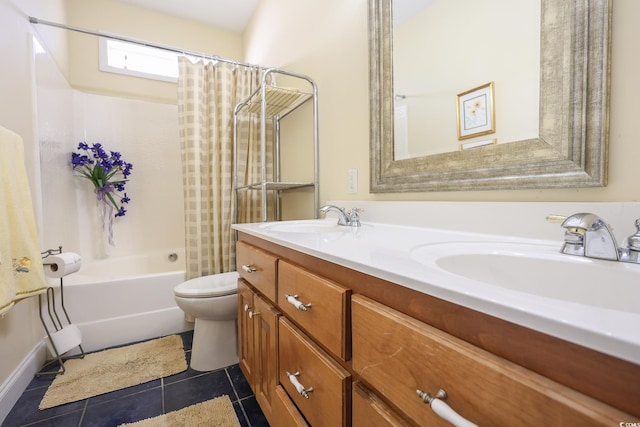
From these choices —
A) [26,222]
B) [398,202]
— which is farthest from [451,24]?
[26,222]

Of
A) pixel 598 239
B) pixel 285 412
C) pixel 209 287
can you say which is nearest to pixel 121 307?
pixel 209 287

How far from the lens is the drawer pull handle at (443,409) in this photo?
35 centimetres

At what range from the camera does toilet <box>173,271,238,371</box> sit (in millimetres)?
1479

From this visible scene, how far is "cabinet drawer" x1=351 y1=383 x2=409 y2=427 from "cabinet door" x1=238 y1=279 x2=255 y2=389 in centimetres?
68

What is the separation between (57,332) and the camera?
1600 millimetres

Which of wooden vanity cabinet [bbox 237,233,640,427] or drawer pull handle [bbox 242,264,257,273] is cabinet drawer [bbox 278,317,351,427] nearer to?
wooden vanity cabinet [bbox 237,233,640,427]

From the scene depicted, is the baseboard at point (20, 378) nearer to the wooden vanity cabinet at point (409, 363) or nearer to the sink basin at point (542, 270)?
the wooden vanity cabinet at point (409, 363)

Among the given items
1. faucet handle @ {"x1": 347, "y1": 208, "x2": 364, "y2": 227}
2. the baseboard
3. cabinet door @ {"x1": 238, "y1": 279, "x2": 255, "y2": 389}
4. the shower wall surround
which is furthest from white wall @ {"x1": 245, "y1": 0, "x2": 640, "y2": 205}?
the baseboard

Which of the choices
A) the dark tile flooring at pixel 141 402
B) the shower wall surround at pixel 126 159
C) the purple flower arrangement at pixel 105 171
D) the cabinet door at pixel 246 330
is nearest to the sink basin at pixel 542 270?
the cabinet door at pixel 246 330

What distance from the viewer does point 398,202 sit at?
1137 mm

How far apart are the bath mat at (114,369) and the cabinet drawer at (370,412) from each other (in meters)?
1.36

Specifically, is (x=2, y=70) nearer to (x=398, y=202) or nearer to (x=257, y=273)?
(x=257, y=273)

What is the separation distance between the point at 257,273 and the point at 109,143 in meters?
2.36

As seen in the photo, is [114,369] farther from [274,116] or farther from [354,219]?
[274,116]
